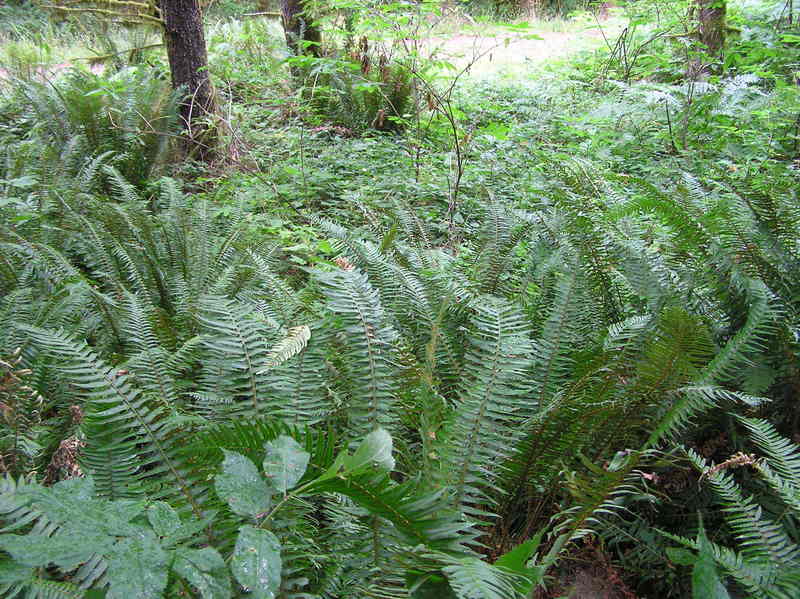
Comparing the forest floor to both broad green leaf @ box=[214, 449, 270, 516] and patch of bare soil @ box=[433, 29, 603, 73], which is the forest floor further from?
broad green leaf @ box=[214, 449, 270, 516]

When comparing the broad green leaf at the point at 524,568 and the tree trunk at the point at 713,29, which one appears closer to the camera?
the broad green leaf at the point at 524,568

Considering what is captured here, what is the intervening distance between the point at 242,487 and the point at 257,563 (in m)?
0.13

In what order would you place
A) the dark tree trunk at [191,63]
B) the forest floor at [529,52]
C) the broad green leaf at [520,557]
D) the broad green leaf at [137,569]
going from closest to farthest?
the broad green leaf at [137,569]
the broad green leaf at [520,557]
the dark tree trunk at [191,63]
the forest floor at [529,52]

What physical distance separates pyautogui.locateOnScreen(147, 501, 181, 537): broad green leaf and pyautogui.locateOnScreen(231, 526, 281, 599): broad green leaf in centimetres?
11

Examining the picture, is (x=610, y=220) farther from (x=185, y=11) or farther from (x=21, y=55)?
(x=21, y=55)

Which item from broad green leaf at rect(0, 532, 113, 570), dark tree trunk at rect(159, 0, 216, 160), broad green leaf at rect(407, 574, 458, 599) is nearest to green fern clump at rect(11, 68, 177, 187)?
dark tree trunk at rect(159, 0, 216, 160)

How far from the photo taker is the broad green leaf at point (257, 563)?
2.40 ft

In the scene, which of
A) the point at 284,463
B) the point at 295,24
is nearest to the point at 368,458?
Result: the point at 284,463

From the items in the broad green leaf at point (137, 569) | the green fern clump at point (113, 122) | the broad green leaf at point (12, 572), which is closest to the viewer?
the broad green leaf at point (137, 569)

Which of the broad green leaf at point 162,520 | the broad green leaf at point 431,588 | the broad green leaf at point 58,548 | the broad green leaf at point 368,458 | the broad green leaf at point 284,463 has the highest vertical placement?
the broad green leaf at point 368,458

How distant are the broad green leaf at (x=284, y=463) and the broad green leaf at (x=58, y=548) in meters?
0.23

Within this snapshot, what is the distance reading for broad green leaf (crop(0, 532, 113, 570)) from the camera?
70 centimetres

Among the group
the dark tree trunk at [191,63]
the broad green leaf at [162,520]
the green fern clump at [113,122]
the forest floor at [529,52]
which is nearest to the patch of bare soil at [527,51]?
the forest floor at [529,52]

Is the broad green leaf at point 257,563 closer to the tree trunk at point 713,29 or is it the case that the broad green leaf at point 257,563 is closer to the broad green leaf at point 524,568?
the broad green leaf at point 524,568
